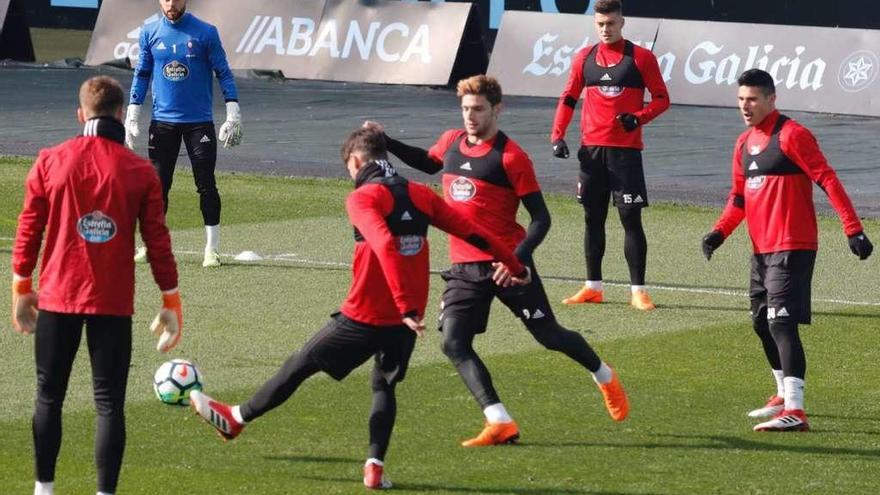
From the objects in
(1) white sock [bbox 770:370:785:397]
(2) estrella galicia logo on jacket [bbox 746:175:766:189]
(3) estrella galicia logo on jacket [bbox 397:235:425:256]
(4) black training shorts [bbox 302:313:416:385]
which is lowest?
(1) white sock [bbox 770:370:785:397]

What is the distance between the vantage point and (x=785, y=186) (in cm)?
1048

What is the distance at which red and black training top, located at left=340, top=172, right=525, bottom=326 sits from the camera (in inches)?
327

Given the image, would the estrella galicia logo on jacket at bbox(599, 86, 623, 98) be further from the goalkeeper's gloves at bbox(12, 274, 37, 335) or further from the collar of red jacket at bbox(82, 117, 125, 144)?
the goalkeeper's gloves at bbox(12, 274, 37, 335)

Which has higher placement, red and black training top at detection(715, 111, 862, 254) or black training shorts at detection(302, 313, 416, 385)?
red and black training top at detection(715, 111, 862, 254)

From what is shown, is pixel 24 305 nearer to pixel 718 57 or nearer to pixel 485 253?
pixel 485 253

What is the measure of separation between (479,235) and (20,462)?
8.35 ft

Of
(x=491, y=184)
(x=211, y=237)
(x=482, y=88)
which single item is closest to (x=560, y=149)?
(x=211, y=237)

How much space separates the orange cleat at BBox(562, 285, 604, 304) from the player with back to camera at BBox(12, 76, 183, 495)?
6936mm

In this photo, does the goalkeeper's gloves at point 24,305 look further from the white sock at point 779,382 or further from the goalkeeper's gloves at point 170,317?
the white sock at point 779,382

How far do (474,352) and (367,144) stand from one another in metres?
1.80

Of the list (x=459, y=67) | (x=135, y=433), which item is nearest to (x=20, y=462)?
(x=135, y=433)

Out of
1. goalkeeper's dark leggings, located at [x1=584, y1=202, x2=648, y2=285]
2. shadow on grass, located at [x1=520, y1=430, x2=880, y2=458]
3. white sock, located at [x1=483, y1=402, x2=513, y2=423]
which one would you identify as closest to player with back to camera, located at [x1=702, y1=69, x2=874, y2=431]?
shadow on grass, located at [x1=520, y1=430, x2=880, y2=458]

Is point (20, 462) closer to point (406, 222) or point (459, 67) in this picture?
point (406, 222)

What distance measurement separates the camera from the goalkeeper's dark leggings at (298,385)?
877cm
